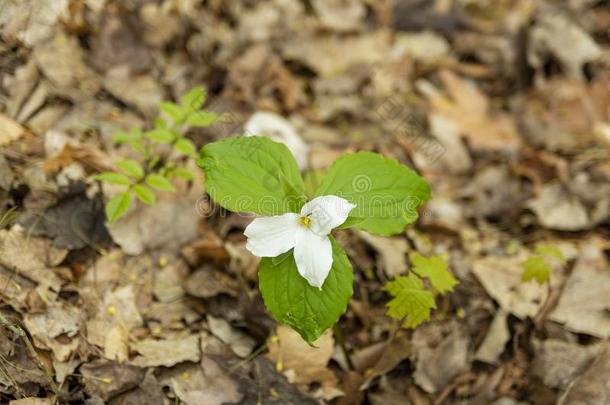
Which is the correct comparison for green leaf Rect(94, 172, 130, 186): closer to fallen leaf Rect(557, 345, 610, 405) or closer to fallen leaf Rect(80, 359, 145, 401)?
fallen leaf Rect(80, 359, 145, 401)

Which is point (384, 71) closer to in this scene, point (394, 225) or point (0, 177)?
point (394, 225)

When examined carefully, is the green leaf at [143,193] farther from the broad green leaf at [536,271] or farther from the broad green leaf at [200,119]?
the broad green leaf at [536,271]

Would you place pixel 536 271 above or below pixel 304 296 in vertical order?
below

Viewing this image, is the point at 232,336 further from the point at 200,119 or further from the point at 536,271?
the point at 536,271

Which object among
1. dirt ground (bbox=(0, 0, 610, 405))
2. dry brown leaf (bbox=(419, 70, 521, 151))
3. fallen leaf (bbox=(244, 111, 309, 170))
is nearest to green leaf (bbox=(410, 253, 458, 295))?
dirt ground (bbox=(0, 0, 610, 405))

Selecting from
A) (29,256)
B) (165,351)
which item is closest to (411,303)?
(165,351)

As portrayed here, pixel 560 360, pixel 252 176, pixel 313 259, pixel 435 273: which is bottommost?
pixel 560 360

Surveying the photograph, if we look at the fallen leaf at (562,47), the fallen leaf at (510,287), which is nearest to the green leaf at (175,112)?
the fallen leaf at (510,287)
